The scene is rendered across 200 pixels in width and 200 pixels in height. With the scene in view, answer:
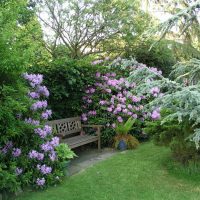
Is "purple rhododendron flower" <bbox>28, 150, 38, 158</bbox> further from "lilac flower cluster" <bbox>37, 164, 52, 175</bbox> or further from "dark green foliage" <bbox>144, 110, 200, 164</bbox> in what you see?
"dark green foliage" <bbox>144, 110, 200, 164</bbox>

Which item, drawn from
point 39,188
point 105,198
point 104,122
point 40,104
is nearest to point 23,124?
point 40,104

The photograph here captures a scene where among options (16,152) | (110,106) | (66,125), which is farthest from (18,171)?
(110,106)

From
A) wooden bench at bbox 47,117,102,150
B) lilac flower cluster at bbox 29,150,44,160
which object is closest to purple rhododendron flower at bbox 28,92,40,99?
lilac flower cluster at bbox 29,150,44,160

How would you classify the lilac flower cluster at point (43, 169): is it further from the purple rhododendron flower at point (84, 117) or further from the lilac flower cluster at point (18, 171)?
the purple rhododendron flower at point (84, 117)

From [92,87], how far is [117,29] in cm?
492

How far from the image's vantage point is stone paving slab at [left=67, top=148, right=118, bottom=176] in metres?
6.44

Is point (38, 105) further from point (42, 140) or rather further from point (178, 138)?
point (178, 138)

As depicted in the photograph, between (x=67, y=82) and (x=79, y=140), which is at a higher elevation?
(x=67, y=82)

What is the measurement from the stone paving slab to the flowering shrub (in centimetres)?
78

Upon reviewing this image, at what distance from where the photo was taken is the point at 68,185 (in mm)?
5277

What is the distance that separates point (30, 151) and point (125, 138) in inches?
138

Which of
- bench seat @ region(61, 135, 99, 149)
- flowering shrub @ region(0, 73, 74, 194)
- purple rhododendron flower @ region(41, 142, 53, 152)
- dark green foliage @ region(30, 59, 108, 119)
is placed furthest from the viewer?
dark green foliage @ region(30, 59, 108, 119)

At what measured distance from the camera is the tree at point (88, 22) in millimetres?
12906

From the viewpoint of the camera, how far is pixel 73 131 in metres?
8.11
